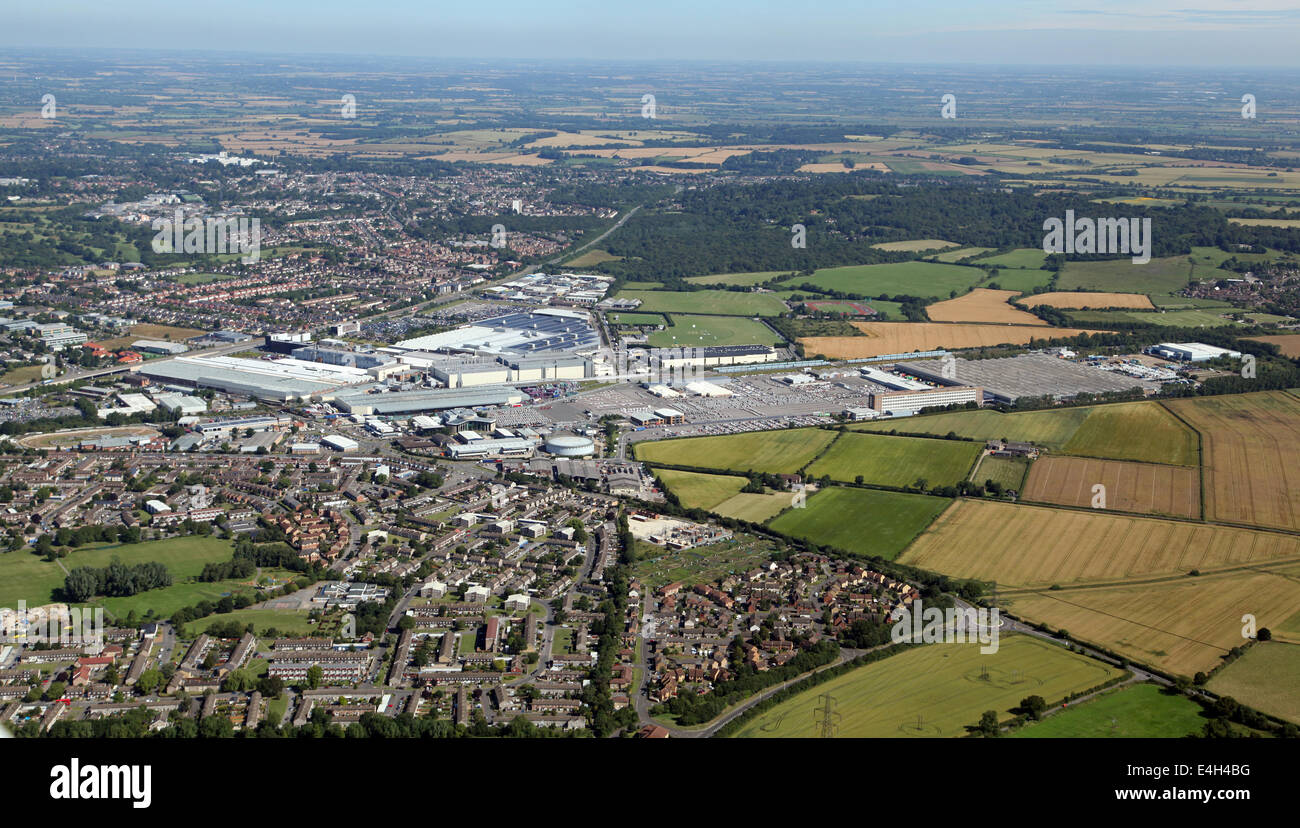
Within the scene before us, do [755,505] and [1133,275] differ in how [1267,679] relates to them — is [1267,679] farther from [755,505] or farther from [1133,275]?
[1133,275]

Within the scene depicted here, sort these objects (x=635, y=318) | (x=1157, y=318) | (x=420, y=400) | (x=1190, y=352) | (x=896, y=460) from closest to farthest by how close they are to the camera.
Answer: (x=896, y=460)
(x=420, y=400)
(x=1190, y=352)
(x=1157, y=318)
(x=635, y=318)

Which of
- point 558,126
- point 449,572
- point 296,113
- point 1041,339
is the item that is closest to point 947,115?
point 558,126

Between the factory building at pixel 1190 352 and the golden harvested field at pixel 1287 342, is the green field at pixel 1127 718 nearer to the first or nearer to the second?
the factory building at pixel 1190 352

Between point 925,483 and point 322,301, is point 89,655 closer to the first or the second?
point 925,483

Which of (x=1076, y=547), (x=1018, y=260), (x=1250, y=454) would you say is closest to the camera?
(x=1076, y=547)

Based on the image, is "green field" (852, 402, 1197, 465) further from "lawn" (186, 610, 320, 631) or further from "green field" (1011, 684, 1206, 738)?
"lawn" (186, 610, 320, 631)

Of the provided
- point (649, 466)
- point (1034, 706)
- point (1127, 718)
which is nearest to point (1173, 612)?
point (1127, 718)
